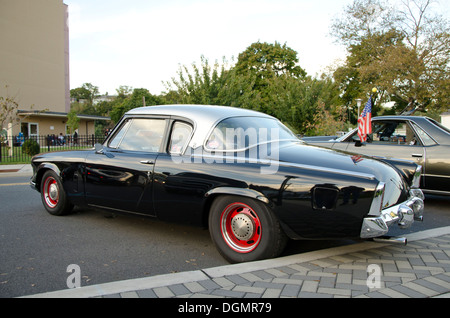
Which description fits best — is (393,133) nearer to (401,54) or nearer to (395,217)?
(395,217)

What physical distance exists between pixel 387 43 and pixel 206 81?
1942cm

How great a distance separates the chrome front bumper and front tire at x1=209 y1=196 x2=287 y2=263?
74cm

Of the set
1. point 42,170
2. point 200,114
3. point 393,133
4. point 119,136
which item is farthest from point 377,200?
point 42,170

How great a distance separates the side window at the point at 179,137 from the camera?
160 inches

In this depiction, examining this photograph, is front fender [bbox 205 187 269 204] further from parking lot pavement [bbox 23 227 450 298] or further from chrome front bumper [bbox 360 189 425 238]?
chrome front bumper [bbox 360 189 425 238]

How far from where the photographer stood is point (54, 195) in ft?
18.0

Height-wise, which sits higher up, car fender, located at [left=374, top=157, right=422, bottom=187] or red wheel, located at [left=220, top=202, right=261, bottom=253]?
car fender, located at [left=374, top=157, right=422, bottom=187]

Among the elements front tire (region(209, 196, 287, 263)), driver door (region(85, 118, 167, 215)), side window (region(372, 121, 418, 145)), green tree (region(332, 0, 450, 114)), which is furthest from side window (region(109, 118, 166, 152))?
green tree (region(332, 0, 450, 114))

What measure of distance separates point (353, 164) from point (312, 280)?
113 centimetres

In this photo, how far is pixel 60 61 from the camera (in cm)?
4491

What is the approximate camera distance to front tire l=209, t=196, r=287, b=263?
3334mm

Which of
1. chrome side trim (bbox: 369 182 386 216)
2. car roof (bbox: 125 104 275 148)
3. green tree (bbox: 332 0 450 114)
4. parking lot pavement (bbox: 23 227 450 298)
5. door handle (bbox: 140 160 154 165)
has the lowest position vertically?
parking lot pavement (bbox: 23 227 450 298)

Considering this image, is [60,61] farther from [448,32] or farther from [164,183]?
[164,183]
